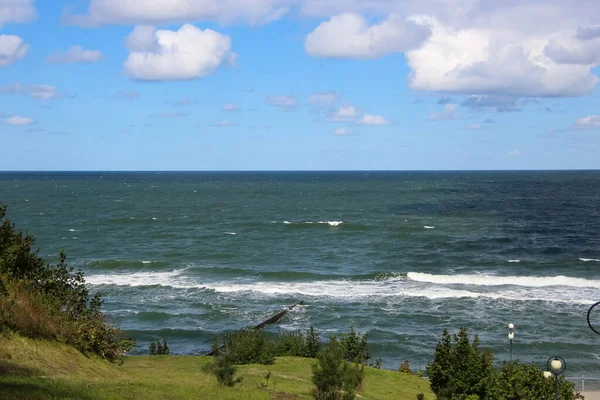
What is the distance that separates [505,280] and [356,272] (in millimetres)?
11774

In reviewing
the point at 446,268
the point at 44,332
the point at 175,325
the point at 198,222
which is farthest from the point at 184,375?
the point at 198,222

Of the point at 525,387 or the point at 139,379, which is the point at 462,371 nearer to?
the point at 525,387

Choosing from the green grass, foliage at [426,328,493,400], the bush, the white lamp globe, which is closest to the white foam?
the green grass

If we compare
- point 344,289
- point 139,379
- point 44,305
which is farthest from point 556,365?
point 344,289

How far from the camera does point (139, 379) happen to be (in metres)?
17.2

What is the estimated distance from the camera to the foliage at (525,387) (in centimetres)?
1786

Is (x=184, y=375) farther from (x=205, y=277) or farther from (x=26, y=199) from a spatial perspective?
(x=26, y=199)

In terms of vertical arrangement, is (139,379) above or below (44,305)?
below

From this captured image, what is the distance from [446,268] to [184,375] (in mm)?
37599

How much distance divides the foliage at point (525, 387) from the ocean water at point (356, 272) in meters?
11.1

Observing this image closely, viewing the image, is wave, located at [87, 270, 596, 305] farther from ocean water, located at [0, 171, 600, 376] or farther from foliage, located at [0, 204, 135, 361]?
foliage, located at [0, 204, 135, 361]

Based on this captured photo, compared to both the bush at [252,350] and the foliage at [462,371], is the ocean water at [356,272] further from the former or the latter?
the foliage at [462,371]

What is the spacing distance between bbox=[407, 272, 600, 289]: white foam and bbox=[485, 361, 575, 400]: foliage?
2907cm

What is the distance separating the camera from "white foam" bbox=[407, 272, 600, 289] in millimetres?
46906
